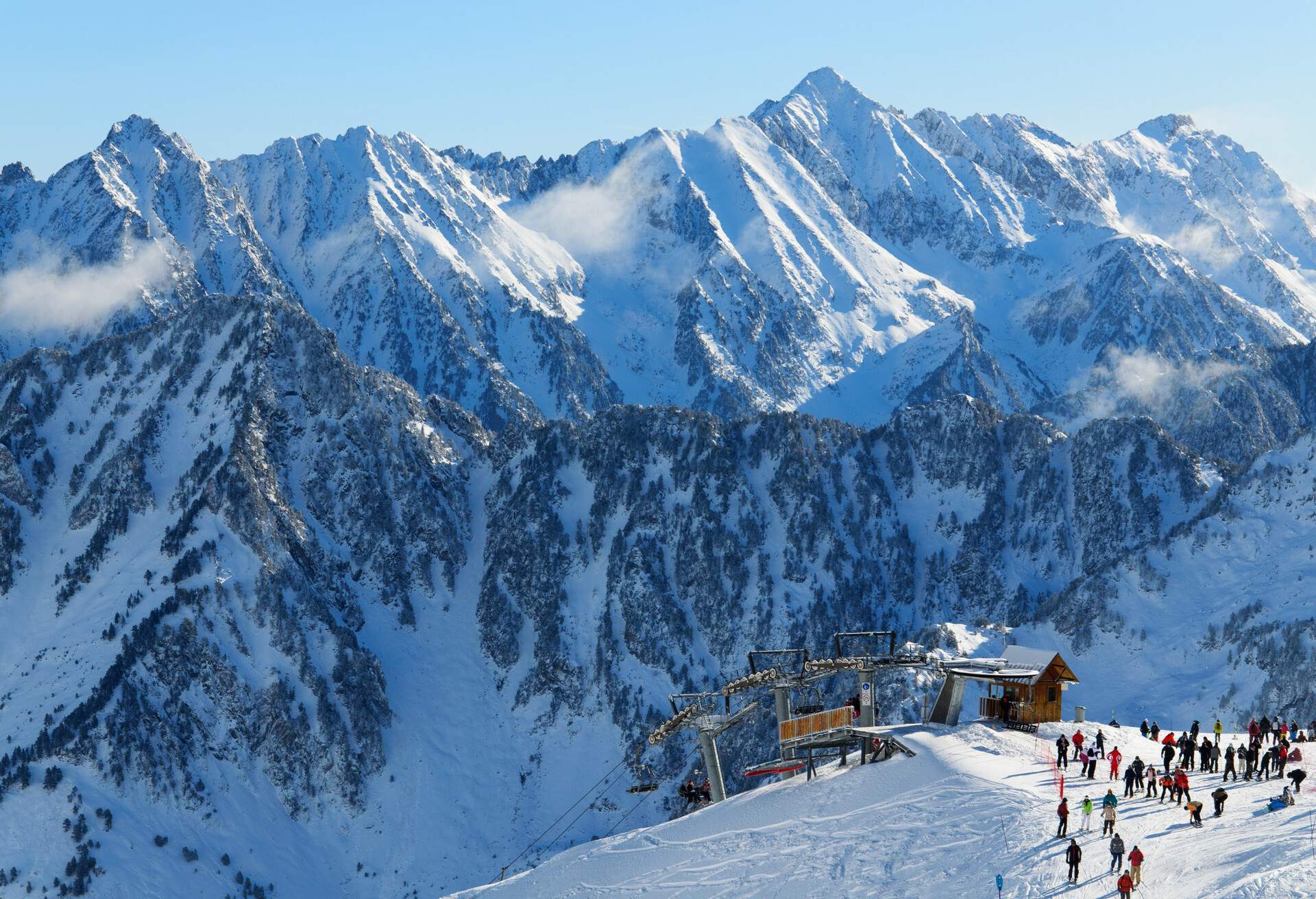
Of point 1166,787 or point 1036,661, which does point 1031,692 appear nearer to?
point 1036,661

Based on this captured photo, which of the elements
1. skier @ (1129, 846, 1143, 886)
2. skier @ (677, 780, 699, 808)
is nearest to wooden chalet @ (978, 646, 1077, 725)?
skier @ (677, 780, 699, 808)

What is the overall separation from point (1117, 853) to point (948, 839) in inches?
460

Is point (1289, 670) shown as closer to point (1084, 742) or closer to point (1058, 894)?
point (1084, 742)

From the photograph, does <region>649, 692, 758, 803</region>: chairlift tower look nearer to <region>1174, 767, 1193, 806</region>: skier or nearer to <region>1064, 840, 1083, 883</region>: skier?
<region>1174, 767, 1193, 806</region>: skier

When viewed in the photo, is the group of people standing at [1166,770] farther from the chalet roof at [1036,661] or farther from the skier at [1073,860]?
the chalet roof at [1036,661]

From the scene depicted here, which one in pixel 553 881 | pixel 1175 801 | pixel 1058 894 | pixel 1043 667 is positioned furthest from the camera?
pixel 1043 667

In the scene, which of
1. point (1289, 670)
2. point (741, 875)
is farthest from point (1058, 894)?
point (1289, 670)

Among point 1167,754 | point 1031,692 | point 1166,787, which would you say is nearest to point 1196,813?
point 1166,787

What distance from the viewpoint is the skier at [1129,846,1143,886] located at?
232 feet

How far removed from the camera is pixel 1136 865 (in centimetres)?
7075

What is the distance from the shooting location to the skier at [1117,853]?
73.2m

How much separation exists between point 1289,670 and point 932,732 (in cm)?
10209

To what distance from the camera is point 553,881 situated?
324ft

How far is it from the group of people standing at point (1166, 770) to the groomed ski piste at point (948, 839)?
562 millimetres
